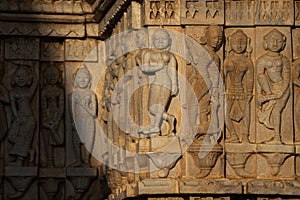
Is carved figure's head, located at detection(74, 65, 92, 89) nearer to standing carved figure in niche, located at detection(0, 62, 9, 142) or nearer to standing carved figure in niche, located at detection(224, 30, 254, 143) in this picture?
standing carved figure in niche, located at detection(0, 62, 9, 142)

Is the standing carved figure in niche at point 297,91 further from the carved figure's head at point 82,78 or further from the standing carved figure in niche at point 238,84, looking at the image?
the carved figure's head at point 82,78

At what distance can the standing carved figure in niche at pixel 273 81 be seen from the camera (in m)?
17.5

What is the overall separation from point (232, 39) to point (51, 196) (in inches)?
124

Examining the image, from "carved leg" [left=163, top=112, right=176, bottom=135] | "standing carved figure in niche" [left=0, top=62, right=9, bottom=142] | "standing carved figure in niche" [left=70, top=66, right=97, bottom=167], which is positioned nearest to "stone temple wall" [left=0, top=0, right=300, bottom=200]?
"carved leg" [left=163, top=112, right=176, bottom=135]

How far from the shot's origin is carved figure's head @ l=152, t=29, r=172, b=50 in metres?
17.4

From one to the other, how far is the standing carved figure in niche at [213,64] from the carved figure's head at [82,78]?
8.19ft

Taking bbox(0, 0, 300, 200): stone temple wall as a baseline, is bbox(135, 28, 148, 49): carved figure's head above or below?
above

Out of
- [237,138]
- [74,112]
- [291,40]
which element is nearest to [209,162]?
[237,138]

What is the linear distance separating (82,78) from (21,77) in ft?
2.28

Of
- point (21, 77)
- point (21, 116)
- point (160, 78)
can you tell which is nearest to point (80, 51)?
point (21, 77)

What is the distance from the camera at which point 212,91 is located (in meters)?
17.4

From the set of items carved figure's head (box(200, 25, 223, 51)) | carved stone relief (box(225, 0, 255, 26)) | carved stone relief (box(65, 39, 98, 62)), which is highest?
carved stone relief (box(225, 0, 255, 26))

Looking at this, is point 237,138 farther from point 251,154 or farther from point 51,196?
point 51,196

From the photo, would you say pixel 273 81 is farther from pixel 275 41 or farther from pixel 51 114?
pixel 51 114
